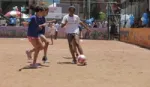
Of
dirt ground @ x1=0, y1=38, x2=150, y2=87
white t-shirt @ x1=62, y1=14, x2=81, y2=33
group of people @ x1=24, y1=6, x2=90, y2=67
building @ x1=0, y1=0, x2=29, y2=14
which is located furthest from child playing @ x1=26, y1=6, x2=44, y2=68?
building @ x1=0, y1=0, x2=29, y2=14

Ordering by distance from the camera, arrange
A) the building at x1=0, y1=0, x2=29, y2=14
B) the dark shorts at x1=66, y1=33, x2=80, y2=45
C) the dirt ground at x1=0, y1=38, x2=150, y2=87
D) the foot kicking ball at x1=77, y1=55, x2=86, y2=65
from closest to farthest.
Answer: the dirt ground at x1=0, y1=38, x2=150, y2=87 → the foot kicking ball at x1=77, y1=55, x2=86, y2=65 → the dark shorts at x1=66, y1=33, x2=80, y2=45 → the building at x1=0, y1=0, x2=29, y2=14

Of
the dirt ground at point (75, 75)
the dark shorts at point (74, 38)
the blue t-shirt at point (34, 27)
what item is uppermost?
the blue t-shirt at point (34, 27)

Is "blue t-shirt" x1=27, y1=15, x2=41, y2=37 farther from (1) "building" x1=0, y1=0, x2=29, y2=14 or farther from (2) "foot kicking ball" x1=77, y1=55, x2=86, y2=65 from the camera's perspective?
(1) "building" x1=0, y1=0, x2=29, y2=14

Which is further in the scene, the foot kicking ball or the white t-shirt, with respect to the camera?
the white t-shirt

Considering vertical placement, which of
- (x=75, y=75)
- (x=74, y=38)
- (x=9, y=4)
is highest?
(x=9, y=4)

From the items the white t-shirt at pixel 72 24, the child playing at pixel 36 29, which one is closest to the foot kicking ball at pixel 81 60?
the white t-shirt at pixel 72 24

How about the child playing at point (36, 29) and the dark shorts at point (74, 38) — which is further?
the dark shorts at point (74, 38)

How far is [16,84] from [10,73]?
5.89 ft

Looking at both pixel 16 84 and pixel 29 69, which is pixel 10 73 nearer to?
pixel 29 69

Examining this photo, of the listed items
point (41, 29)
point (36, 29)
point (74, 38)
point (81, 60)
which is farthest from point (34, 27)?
point (81, 60)

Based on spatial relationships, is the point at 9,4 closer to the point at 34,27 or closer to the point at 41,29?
the point at 41,29

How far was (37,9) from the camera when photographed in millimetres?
11445

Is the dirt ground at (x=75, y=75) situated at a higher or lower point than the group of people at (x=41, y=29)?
lower

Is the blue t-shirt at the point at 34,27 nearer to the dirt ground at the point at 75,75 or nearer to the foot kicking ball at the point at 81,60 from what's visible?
the dirt ground at the point at 75,75
